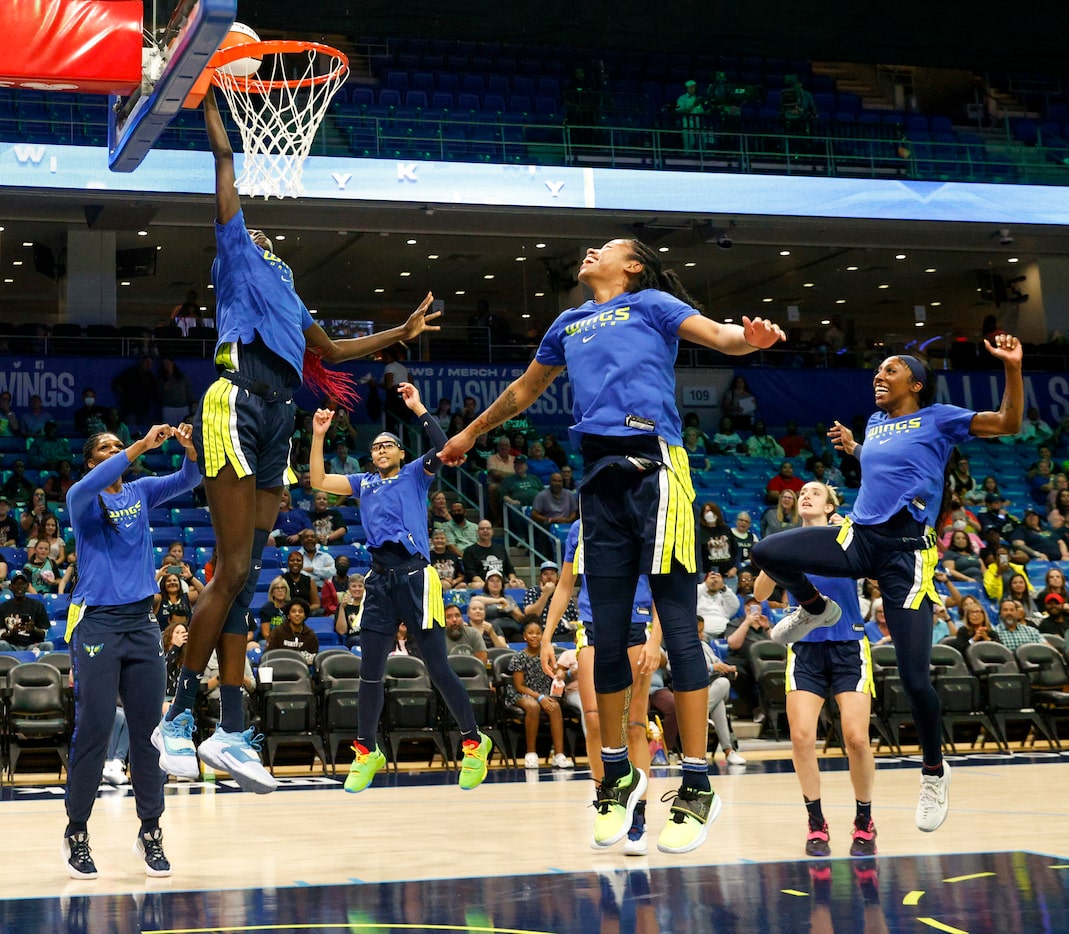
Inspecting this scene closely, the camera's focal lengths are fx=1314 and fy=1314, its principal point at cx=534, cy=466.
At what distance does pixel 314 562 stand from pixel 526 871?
9.84 m

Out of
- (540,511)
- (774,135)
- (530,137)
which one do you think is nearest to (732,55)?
(774,135)

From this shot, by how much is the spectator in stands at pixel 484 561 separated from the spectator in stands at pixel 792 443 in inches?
269

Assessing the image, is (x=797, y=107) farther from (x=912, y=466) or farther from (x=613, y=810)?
(x=613, y=810)

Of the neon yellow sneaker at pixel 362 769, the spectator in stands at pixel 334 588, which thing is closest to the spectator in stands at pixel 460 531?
the spectator in stands at pixel 334 588

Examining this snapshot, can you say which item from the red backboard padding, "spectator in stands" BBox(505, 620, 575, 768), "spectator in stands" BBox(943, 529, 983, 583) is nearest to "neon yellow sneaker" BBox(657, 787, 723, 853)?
the red backboard padding

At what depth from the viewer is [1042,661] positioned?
13938 millimetres

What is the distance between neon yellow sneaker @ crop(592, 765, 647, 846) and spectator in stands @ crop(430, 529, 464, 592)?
9.56 m

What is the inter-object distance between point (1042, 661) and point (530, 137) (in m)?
10.7

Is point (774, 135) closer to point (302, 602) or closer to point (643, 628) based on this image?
point (302, 602)

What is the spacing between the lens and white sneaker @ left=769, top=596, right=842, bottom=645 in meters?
6.56

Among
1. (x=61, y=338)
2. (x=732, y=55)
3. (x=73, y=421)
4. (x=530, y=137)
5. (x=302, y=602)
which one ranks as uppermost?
(x=732, y=55)

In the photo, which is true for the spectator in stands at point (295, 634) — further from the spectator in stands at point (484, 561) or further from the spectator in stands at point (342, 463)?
the spectator in stands at point (342, 463)

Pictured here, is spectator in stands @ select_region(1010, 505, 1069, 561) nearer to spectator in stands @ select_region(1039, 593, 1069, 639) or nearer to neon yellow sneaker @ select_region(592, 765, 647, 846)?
spectator in stands @ select_region(1039, 593, 1069, 639)

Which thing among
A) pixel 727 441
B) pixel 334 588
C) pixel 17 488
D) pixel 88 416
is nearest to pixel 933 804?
pixel 334 588
